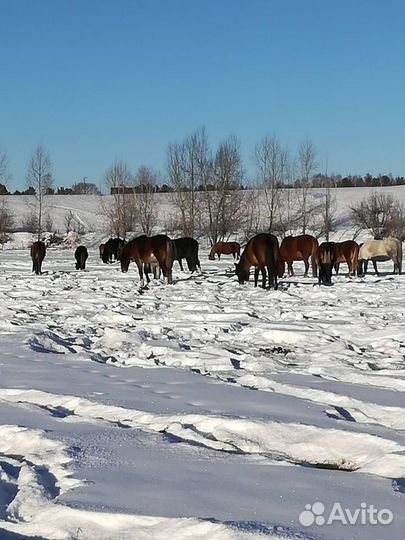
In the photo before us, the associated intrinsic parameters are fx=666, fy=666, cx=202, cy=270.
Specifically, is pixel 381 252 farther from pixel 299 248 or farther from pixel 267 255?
pixel 267 255

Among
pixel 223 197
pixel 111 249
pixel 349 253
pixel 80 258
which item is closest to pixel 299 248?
pixel 349 253

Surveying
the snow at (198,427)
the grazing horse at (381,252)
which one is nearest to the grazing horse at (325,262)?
the grazing horse at (381,252)

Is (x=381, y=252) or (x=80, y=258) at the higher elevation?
(x=381, y=252)

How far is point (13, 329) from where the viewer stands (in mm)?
8906

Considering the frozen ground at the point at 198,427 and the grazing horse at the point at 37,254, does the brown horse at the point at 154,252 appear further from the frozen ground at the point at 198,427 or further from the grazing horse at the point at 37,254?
the frozen ground at the point at 198,427

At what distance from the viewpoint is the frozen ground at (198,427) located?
278 cm

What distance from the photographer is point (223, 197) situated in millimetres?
53562

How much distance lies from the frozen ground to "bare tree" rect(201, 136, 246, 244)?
42970 mm

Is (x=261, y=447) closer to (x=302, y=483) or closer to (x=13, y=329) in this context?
(x=302, y=483)

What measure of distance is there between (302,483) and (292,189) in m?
73.0

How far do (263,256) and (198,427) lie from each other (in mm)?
11972

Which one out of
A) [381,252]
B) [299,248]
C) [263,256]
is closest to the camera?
[263,256]

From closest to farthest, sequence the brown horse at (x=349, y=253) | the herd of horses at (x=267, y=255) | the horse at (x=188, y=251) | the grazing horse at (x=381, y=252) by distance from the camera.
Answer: the herd of horses at (x=267, y=255)
the brown horse at (x=349, y=253)
the grazing horse at (x=381, y=252)
the horse at (x=188, y=251)

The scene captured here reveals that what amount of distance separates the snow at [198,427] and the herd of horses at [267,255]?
6588mm
